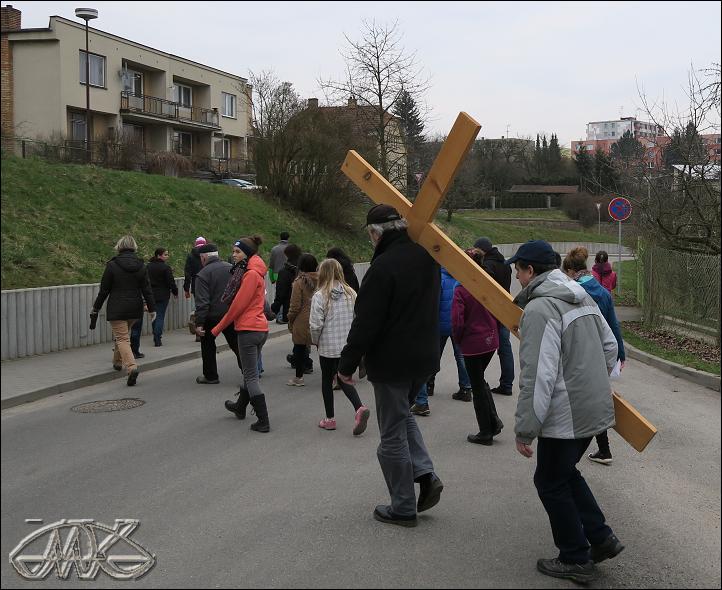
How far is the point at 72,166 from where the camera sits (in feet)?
70.3

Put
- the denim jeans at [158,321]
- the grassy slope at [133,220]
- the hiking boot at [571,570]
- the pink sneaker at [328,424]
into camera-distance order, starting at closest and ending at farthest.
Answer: the hiking boot at [571,570], the pink sneaker at [328,424], the denim jeans at [158,321], the grassy slope at [133,220]

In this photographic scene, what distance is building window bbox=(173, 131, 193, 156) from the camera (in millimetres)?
38719

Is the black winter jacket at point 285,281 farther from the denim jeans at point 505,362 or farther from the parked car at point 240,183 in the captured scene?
the parked car at point 240,183

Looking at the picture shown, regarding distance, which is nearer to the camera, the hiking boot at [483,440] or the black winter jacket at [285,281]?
the hiking boot at [483,440]

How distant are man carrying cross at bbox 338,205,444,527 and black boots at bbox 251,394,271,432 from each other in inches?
106

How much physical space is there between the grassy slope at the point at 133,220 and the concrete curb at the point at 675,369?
7.81 m

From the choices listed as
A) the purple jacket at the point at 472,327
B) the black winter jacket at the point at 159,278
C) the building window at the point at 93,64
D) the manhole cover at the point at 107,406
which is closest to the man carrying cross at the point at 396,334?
the building window at the point at 93,64

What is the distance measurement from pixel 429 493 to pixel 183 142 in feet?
131

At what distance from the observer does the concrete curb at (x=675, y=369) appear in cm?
1055

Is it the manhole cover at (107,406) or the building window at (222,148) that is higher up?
the building window at (222,148)

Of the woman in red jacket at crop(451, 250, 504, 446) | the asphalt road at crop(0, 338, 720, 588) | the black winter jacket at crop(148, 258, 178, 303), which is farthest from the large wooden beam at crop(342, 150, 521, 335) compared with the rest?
the black winter jacket at crop(148, 258, 178, 303)

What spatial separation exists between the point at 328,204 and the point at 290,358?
1973cm

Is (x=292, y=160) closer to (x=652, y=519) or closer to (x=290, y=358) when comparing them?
(x=290, y=358)

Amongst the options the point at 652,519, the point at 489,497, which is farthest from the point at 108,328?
the point at 652,519
